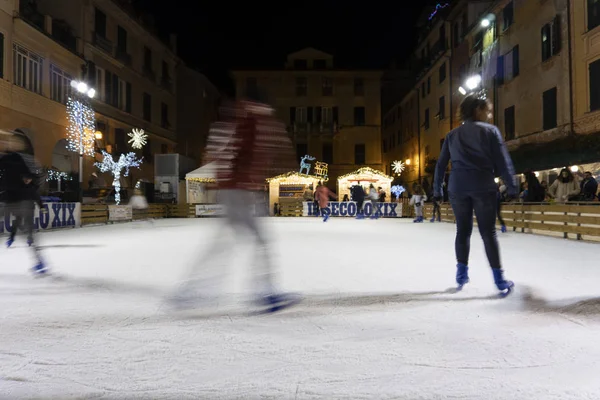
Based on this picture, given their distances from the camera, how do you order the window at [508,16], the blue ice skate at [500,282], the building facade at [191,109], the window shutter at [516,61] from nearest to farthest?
1. the blue ice skate at [500,282]
2. the window shutter at [516,61]
3. the window at [508,16]
4. the building facade at [191,109]

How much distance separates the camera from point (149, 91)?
101 ft

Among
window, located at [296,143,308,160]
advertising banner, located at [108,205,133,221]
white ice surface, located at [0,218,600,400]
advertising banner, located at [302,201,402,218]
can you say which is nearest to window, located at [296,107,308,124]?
window, located at [296,143,308,160]

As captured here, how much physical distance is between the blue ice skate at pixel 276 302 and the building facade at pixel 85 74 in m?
16.8

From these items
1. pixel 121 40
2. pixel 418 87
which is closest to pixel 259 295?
pixel 121 40

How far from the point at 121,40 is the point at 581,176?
83.2ft

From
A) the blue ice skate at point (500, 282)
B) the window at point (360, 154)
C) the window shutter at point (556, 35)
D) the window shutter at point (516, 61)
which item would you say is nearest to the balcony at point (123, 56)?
the window at point (360, 154)

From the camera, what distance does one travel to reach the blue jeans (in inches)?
159

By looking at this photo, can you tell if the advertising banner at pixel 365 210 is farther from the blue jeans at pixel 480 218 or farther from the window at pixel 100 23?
the blue jeans at pixel 480 218

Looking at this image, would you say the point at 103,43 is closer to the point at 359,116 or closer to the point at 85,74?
the point at 85,74

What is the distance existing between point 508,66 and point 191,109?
24.9m

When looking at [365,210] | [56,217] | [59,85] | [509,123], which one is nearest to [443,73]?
[509,123]

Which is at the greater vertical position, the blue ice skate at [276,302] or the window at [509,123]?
the window at [509,123]

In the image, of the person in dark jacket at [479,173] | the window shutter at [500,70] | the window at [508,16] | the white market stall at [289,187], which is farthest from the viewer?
the white market stall at [289,187]

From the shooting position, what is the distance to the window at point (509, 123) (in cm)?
2054
